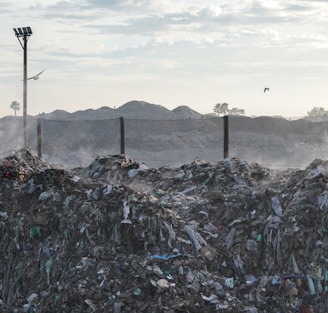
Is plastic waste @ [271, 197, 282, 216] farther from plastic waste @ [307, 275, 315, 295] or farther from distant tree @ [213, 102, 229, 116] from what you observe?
distant tree @ [213, 102, 229, 116]

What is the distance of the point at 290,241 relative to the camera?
293 inches

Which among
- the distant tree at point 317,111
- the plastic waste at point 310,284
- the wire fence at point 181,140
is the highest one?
the distant tree at point 317,111

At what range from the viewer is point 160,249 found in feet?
25.0

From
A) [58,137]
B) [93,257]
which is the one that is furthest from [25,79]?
[58,137]

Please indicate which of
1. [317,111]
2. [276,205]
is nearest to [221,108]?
[317,111]

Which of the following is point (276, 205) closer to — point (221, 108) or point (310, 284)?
point (310, 284)

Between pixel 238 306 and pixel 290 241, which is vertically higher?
pixel 290 241

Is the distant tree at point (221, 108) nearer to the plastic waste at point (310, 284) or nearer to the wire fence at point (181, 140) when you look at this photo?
the wire fence at point (181, 140)

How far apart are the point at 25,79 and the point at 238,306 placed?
57.7ft

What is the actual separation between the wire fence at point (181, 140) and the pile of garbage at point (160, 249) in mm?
17082

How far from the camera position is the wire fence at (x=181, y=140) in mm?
30375

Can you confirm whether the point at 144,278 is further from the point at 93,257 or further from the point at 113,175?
the point at 113,175

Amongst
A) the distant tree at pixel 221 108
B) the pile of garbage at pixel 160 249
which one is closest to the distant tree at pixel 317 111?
the distant tree at pixel 221 108

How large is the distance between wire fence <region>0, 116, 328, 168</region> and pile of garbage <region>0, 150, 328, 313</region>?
1708 centimetres
